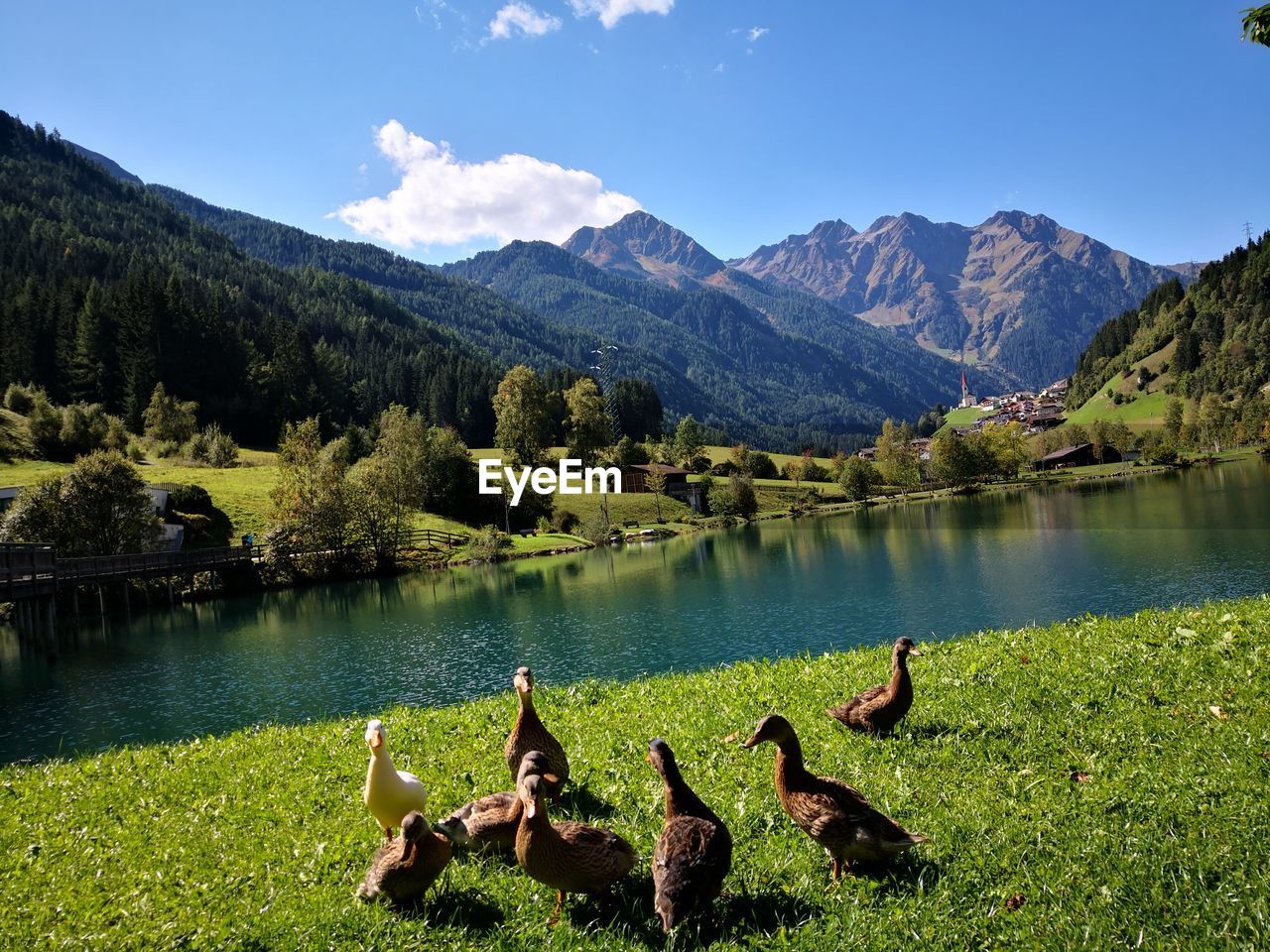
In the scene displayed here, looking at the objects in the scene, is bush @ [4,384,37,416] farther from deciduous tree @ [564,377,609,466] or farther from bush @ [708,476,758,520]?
bush @ [708,476,758,520]

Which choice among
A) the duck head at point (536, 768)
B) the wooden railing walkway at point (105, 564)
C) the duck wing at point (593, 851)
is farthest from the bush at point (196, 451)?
the duck wing at point (593, 851)

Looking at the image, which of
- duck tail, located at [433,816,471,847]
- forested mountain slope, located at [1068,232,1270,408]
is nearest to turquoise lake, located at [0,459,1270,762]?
duck tail, located at [433,816,471,847]

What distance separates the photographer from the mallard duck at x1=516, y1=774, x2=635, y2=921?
5945mm

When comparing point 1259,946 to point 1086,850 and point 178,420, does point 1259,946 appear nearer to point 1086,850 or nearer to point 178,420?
point 1086,850

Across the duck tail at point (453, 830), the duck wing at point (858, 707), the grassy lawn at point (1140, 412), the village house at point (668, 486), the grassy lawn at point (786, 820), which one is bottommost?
the grassy lawn at point (786, 820)

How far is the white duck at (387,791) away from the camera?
7.12 m

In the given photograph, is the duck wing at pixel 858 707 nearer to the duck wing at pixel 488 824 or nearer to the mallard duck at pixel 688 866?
the mallard duck at pixel 688 866

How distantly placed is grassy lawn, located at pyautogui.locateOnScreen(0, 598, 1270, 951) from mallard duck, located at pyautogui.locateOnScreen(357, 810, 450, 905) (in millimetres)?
204

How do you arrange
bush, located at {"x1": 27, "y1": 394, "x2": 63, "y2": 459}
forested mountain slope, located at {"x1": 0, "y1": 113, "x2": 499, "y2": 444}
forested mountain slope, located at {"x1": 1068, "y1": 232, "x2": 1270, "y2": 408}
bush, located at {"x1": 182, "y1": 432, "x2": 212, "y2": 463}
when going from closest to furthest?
1. bush, located at {"x1": 27, "y1": 394, "x2": 63, "y2": 459}
2. bush, located at {"x1": 182, "y1": 432, "x2": 212, "y2": 463}
3. forested mountain slope, located at {"x1": 0, "y1": 113, "x2": 499, "y2": 444}
4. forested mountain slope, located at {"x1": 1068, "y1": 232, "x2": 1270, "y2": 408}

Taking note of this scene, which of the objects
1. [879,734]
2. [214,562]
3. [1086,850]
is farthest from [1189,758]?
[214,562]

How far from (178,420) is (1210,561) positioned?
117 m

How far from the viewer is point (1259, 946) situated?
201 inches

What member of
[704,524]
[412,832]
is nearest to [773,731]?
[412,832]

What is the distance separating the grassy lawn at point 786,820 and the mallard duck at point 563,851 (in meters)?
0.38
